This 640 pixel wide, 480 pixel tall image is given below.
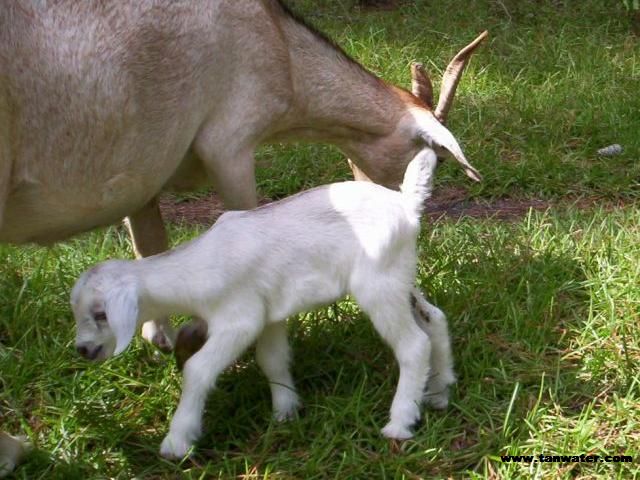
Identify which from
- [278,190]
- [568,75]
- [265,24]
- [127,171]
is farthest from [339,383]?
[568,75]

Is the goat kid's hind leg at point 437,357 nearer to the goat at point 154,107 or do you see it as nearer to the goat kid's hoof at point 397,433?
the goat kid's hoof at point 397,433

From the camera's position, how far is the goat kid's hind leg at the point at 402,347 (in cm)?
363

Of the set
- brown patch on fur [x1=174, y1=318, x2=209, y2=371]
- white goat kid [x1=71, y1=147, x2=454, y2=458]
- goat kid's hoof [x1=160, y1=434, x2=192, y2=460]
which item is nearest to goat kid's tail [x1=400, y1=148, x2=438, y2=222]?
white goat kid [x1=71, y1=147, x2=454, y2=458]

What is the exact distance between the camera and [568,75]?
7352mm

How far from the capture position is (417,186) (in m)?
3.88

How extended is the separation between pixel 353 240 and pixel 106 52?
1082 millimetres

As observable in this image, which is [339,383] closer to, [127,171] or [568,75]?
[127,171]

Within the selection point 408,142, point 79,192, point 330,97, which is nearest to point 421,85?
point 408,142

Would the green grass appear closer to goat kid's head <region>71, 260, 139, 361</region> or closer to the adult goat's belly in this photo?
goat kid's head <region>71, 260, 139, 361</region>

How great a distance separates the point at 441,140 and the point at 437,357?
1.05m

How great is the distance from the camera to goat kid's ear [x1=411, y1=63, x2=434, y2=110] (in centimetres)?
489

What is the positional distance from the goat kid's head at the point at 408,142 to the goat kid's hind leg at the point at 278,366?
1118mm

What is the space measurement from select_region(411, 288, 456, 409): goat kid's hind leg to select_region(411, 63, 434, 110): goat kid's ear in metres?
1.32

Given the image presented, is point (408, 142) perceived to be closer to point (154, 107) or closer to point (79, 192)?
point (154, 107)
